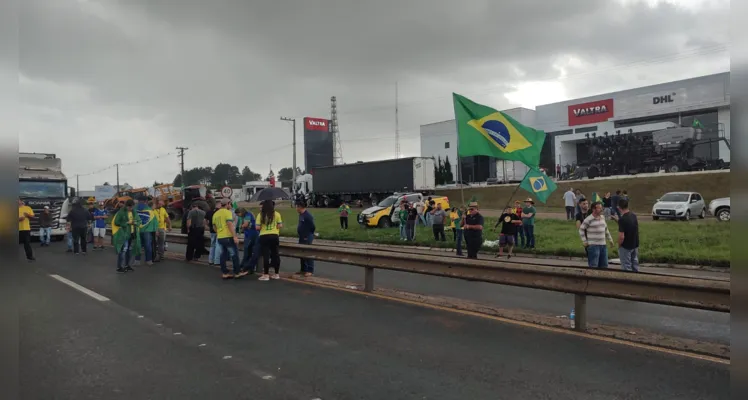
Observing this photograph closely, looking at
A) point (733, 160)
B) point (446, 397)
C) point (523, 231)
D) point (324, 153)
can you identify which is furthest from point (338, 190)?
point (324, 153)

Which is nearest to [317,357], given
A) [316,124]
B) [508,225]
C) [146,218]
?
[146,218]

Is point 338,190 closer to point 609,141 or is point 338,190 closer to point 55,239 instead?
point 609,141

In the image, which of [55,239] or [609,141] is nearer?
[55,239]

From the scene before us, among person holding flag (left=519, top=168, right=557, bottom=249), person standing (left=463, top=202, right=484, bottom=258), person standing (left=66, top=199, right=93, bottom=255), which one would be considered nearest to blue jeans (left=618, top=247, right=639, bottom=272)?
person holding flag (left=519, top=168, right=557, bottom=249)

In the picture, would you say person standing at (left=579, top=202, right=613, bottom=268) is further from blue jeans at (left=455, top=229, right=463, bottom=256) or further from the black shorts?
blue jeans at (left=455, top=229, right=463, bottom=256)

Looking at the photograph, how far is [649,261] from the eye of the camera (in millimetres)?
13398

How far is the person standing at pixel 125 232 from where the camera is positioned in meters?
11.8

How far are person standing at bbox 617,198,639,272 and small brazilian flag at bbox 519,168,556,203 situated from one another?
4.71 m

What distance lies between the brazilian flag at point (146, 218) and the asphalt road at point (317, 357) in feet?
15.8

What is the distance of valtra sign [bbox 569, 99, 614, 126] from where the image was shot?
54688 mm

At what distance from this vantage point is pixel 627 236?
930cm

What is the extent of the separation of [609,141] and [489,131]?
1325 inches

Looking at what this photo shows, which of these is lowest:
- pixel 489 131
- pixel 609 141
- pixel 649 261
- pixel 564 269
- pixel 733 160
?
pixel 649 261

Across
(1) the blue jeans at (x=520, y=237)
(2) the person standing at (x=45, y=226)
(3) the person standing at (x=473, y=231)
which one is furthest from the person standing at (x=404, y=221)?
(2) the person standing at (x=45, y=226)
